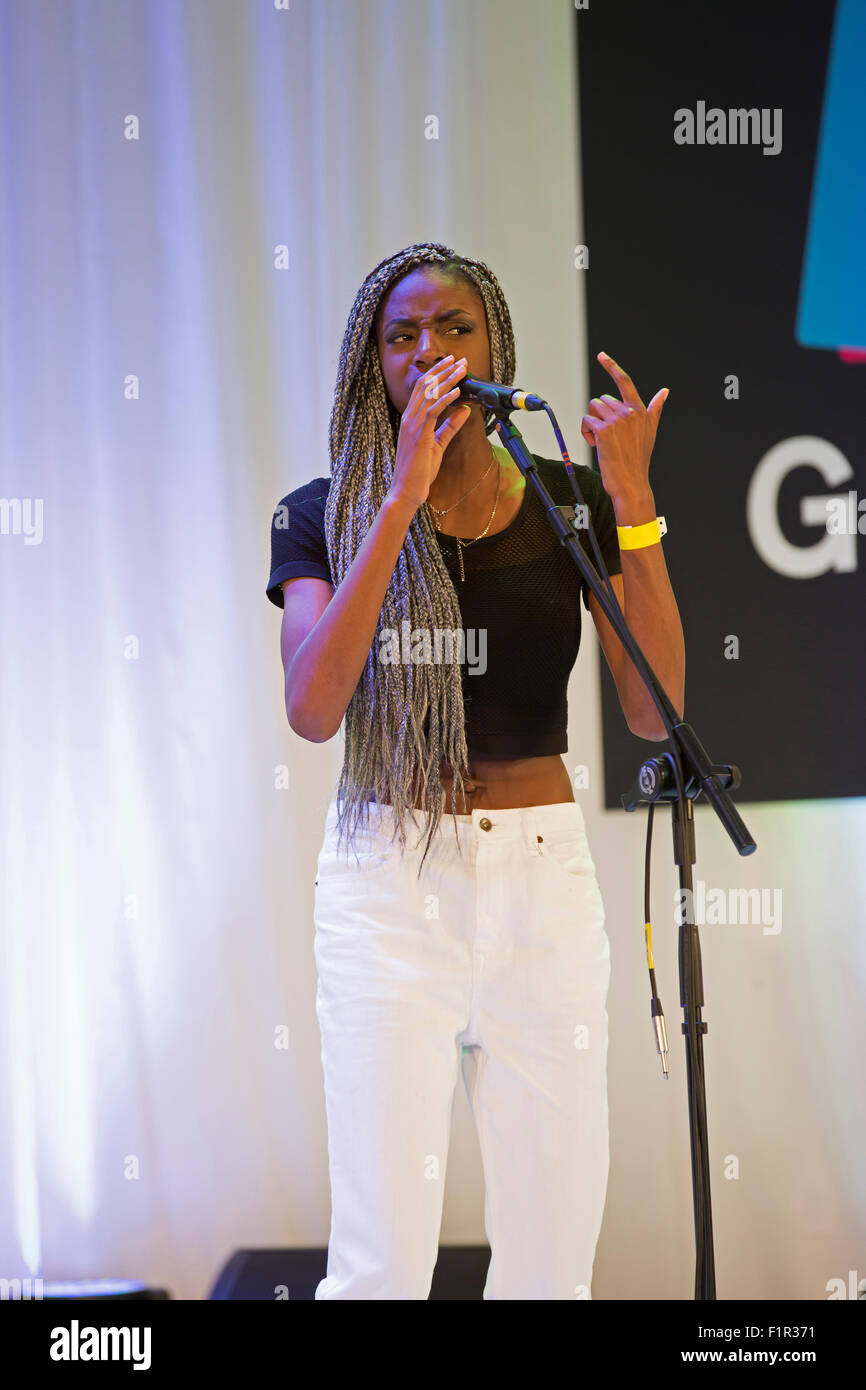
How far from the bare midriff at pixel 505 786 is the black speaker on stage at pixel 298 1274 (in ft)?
3.76

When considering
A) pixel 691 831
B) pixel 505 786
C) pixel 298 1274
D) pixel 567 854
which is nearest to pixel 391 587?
pixel 505 786

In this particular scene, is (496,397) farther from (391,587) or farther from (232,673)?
(232,673)

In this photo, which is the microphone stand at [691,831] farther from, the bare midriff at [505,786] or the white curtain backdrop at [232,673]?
the white curtain backdrop at [232,673]

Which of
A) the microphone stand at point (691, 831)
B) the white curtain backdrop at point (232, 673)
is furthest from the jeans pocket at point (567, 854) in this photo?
the white curtain backdrop at point (232, 673)

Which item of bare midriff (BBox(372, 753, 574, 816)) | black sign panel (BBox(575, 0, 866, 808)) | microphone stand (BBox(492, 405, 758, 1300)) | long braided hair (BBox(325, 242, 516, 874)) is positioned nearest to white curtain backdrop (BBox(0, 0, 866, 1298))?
black sign panel (BBox(575, 0, 866, 808))

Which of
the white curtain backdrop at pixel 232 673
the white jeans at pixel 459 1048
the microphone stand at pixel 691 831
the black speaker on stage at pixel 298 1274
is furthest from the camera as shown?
the white curtain backdrop at pixel 232 673

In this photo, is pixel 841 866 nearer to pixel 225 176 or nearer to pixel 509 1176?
pixel 509 1176

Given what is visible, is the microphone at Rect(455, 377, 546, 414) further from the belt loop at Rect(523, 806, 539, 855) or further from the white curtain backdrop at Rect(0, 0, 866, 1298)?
the white curtain backdrop at Rect(0, 0, 866, 1298)

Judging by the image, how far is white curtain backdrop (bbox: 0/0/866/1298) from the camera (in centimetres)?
263

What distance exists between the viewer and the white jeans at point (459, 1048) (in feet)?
4.83

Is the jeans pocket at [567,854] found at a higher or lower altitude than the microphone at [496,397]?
lower

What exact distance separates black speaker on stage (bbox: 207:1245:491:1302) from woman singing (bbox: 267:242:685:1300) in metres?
0.87
